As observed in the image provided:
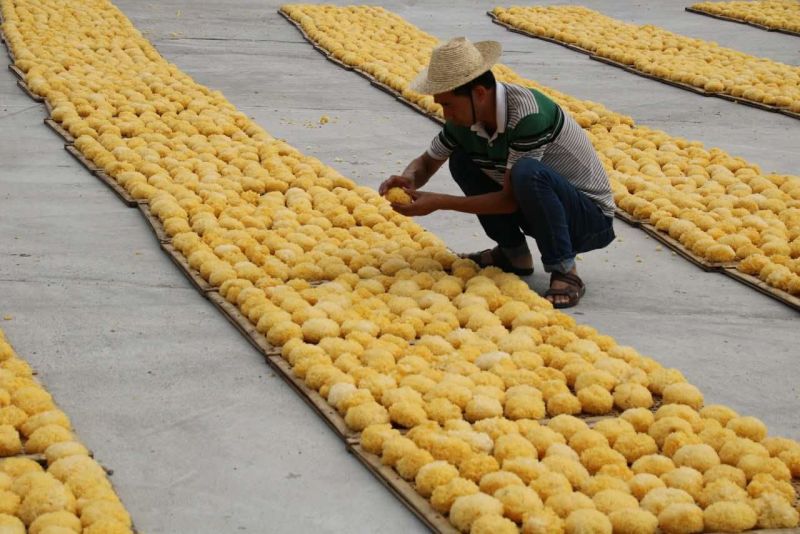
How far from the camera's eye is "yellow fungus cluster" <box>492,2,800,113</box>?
9.56 meters

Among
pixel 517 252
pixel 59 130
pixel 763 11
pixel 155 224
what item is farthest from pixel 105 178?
pixel 763 11

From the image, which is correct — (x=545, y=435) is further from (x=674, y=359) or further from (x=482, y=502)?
(x=674, y=359)

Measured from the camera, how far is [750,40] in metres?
12.3

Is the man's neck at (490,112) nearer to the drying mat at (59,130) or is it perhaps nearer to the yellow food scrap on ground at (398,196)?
the yellow food scrap on ground at (398,196)

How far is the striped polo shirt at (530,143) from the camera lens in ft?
16.0

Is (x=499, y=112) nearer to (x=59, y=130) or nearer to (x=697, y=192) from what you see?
(x=697, y=192)

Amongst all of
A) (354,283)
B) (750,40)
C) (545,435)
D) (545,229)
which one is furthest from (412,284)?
(750,40)

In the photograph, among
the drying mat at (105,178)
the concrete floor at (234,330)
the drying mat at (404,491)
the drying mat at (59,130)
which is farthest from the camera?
the drying mat at (59,130)

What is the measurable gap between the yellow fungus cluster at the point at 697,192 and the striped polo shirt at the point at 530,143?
81cm

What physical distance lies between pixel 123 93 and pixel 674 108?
13.4 feet

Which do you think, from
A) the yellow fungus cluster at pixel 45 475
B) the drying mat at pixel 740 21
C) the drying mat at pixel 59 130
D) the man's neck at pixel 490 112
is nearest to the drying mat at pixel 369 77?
the drying mat at pixel 59 130

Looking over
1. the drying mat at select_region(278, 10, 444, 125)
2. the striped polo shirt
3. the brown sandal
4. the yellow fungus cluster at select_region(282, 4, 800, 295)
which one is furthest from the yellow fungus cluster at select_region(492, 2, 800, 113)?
the brown sandal

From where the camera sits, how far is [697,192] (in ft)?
21.9

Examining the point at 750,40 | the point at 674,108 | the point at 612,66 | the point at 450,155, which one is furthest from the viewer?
the point at 750,40
